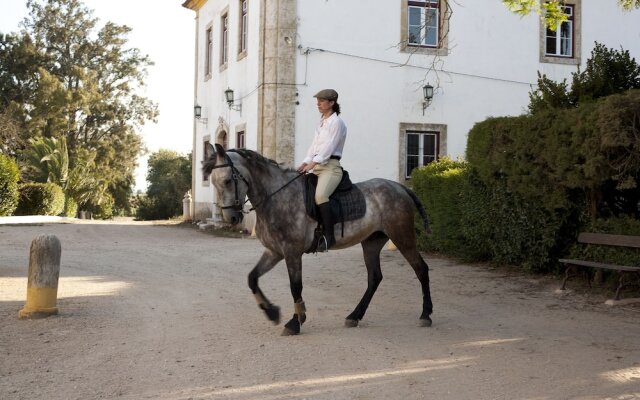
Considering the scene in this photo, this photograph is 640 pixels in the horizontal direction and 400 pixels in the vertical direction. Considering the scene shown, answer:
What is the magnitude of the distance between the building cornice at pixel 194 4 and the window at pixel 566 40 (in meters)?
13.1

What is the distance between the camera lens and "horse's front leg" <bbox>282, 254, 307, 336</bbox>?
6703mm

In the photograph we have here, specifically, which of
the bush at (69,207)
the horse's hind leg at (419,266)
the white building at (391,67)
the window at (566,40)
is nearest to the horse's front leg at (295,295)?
the horse's hind leg at (419,266)

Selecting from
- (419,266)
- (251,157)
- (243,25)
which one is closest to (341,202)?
(251,157)

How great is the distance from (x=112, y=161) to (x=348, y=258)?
34037 millimetres

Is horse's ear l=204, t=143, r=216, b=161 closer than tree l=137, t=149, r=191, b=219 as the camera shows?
Yes

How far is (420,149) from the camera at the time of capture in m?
20.7

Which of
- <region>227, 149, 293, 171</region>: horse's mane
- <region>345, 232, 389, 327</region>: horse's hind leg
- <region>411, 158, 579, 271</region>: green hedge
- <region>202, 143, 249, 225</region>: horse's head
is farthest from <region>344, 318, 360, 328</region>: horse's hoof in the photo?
<region>411, 158, 579, 271</region>: green hedge

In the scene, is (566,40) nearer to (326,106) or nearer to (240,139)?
(240,139)

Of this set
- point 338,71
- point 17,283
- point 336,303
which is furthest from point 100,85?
point 336,303

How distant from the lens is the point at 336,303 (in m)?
8.84

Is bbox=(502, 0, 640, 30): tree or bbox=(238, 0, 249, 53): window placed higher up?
bbox=(238, 0, 249, 53): window

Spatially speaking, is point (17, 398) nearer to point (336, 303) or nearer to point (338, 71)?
point (336, 303)

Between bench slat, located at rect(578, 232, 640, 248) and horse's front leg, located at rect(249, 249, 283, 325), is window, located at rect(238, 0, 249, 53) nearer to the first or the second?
bench slat, located at rect(578, 232, 640, 248)

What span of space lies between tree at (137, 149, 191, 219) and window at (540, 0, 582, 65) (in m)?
20.8
